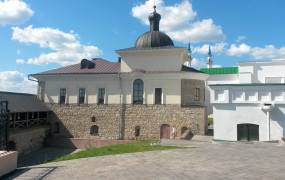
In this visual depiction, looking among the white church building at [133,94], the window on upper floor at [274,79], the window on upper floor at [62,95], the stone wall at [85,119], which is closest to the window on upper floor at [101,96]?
the white church building at [133,94]

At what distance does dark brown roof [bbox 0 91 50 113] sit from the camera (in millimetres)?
21031

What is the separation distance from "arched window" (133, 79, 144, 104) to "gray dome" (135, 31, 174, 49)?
122 inches

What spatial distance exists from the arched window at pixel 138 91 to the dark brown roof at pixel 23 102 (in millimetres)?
7570

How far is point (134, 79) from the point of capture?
24.0 meters

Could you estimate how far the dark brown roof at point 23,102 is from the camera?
828 inches

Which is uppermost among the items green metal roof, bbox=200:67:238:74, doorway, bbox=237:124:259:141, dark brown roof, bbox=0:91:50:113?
green metal roof, bbox=200:67:238:74

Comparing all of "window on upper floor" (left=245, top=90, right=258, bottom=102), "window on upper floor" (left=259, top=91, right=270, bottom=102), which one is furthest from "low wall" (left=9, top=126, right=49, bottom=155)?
"window on upper floor" (left=259, top=91, right=270, bottom=102)

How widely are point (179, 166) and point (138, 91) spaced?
46.9ft

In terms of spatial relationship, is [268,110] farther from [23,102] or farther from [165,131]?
[23,102]

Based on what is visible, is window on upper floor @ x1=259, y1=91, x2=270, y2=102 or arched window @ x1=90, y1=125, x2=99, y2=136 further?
arched window @ x1=90, y1=125, x2=99, y2=136

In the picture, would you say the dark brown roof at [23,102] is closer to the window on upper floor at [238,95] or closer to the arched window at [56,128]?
the arched window at [56,128]

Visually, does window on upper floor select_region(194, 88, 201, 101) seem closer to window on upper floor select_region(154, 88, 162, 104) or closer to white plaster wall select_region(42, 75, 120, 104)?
window on upper floor select_region(154, 88, 162, 104)

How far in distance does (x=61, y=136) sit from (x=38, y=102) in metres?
3.41

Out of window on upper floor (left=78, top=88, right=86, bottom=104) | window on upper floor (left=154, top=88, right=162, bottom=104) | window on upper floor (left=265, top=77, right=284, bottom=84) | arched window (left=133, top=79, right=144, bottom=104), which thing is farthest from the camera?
window on upper floor (left=78, top=88, right=86, bottom=104)
